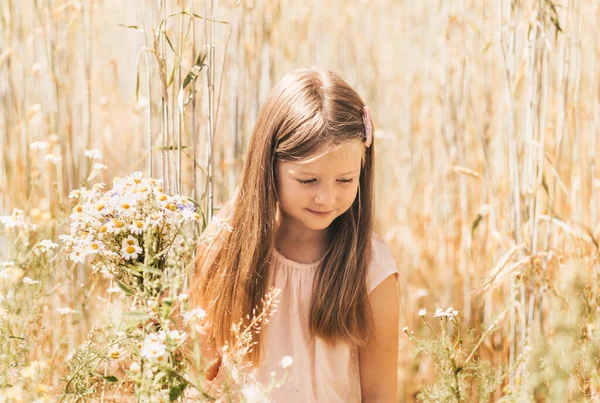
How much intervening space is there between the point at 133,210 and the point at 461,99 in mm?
1226

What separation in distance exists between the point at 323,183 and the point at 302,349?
0.33 meters

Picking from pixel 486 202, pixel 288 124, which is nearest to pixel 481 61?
pixel 486 202

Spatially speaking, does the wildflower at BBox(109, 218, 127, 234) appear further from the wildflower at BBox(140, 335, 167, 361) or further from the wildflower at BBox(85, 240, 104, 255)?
the wildflower at BBox(140, 335, 167, 361)

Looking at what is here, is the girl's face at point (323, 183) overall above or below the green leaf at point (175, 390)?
above

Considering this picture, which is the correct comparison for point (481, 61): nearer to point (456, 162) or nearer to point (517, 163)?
point (456, 162)

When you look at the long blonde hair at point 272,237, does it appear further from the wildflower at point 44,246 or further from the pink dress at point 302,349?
the wildflower at point 44,246

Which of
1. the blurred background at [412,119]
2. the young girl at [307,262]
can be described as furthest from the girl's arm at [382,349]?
the blurred background at [412,119]

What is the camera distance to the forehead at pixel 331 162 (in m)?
1.25

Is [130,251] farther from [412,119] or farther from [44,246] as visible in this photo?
[412,119]

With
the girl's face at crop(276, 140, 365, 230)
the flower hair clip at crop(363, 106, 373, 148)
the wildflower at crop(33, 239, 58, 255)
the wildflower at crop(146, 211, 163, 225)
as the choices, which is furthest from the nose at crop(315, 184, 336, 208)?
the wildflower at crop(33, 239, 58, 255)

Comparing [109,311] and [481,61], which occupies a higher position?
[481,61]

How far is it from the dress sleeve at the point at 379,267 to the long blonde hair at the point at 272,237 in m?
0.02

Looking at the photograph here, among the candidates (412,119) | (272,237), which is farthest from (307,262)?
(412,119)

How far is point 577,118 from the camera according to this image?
1688 mm
